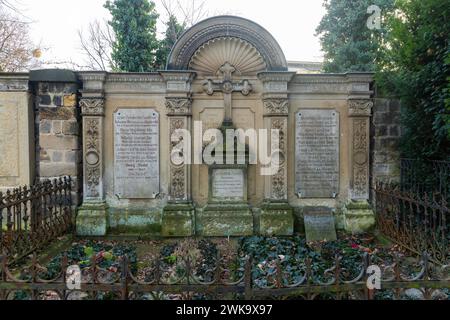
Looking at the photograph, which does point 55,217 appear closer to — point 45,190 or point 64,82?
point 45,190

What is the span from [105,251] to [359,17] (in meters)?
10.6

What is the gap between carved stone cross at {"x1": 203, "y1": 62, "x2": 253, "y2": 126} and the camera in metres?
6.55

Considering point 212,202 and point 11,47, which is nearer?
point 212,202

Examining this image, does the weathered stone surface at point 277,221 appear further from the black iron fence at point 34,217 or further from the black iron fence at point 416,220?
the black iron fence at point 34,217

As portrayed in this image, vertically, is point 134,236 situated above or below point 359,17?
below

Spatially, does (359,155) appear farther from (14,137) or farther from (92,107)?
(14,137)

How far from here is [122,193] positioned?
21.6 feet

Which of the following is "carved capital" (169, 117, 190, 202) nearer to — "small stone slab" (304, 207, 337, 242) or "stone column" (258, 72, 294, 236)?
"stone column" (258, 72, 294, 236)

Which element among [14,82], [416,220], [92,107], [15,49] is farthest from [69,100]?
[15,49]

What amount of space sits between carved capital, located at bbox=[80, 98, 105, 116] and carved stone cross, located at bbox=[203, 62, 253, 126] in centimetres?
193

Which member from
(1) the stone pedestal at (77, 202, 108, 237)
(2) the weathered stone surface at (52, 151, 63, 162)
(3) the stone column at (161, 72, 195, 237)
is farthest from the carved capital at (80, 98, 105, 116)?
(1) the stone pedestal at (77, 202, 108, 237)

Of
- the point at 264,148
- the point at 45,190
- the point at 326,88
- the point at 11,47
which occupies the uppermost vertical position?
the point at 11,47

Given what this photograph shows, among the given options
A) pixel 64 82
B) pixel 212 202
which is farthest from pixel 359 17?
pixel 64 82
